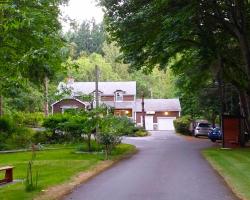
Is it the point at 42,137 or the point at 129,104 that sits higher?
the point at 129,104

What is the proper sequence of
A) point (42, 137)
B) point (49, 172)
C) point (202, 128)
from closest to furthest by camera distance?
point (49, 172), point (42, 137), point (202, 128)

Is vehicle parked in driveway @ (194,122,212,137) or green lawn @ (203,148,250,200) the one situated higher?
vehicle parked in driveway @ (194,122,212,137)

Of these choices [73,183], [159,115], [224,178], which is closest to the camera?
Answer: [73,183]

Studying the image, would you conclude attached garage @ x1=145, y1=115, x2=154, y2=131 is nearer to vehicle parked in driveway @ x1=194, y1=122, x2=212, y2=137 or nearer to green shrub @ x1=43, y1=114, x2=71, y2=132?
vehicle parked in driveway @ x1=194, y1=122, x2=212, y2=137

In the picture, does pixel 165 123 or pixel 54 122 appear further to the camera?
pixel 165 123

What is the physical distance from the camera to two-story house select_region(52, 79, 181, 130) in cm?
7881

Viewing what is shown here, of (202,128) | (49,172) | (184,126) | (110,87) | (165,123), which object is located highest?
(110,87)

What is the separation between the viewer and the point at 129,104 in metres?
81.0

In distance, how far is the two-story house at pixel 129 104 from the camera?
3103 inches

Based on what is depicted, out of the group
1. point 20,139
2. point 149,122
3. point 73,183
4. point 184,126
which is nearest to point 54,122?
point 20,139

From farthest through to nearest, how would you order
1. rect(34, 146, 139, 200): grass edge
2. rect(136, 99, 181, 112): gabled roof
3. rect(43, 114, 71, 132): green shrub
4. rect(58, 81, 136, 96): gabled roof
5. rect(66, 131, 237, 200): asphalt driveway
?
rect(136, 99, 181, 112): gabled roof
rect(58, 81, 136, 96): gabled roof
rect(43, 114, 71, 132): green shrub
rect(34, 146, 139, 200): grass edge
rect(66, 131, 237, 200): asphalt driveway

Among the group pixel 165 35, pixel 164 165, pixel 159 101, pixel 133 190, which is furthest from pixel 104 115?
pixel 159 101

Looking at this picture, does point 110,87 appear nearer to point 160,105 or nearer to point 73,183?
point 160,105

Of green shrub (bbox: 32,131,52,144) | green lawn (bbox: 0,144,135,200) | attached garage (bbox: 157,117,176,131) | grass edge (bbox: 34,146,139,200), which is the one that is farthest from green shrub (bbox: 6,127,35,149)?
attached garage (bbox: 157,117,176,131)
